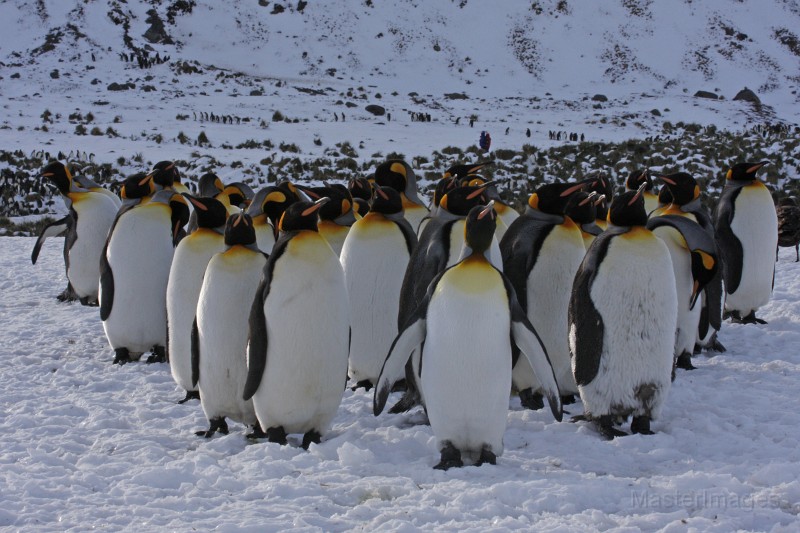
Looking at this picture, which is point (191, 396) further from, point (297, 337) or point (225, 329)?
point (297, 337)

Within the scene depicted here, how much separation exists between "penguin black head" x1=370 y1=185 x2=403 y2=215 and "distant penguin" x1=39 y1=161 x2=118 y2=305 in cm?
366

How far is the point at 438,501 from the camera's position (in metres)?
3.12

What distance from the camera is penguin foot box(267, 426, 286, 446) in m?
4.04

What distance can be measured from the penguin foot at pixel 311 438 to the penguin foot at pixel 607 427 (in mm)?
1497

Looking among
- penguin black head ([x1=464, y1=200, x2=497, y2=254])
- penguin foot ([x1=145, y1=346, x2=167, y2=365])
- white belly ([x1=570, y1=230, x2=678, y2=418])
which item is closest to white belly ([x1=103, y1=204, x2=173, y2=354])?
penguin foot ([x1=145, y1=346, x2=167, y2=365])

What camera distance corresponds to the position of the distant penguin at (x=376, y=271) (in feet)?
16.5

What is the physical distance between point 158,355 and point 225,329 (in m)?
1.98

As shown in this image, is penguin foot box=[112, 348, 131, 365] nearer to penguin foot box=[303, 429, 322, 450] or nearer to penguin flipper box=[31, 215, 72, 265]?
penguin foot box=[303, 429, 322, 450]

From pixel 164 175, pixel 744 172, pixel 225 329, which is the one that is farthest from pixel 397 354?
pixel 744 172

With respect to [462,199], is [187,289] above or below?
below

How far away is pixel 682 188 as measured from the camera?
19.1ft

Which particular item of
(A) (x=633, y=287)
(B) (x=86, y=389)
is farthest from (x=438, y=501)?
(B) (x=86, y=389)

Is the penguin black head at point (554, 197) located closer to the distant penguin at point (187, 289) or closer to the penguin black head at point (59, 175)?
the distant penguin at point (187, 289)

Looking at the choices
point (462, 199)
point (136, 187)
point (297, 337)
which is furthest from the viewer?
point (136, 187)
